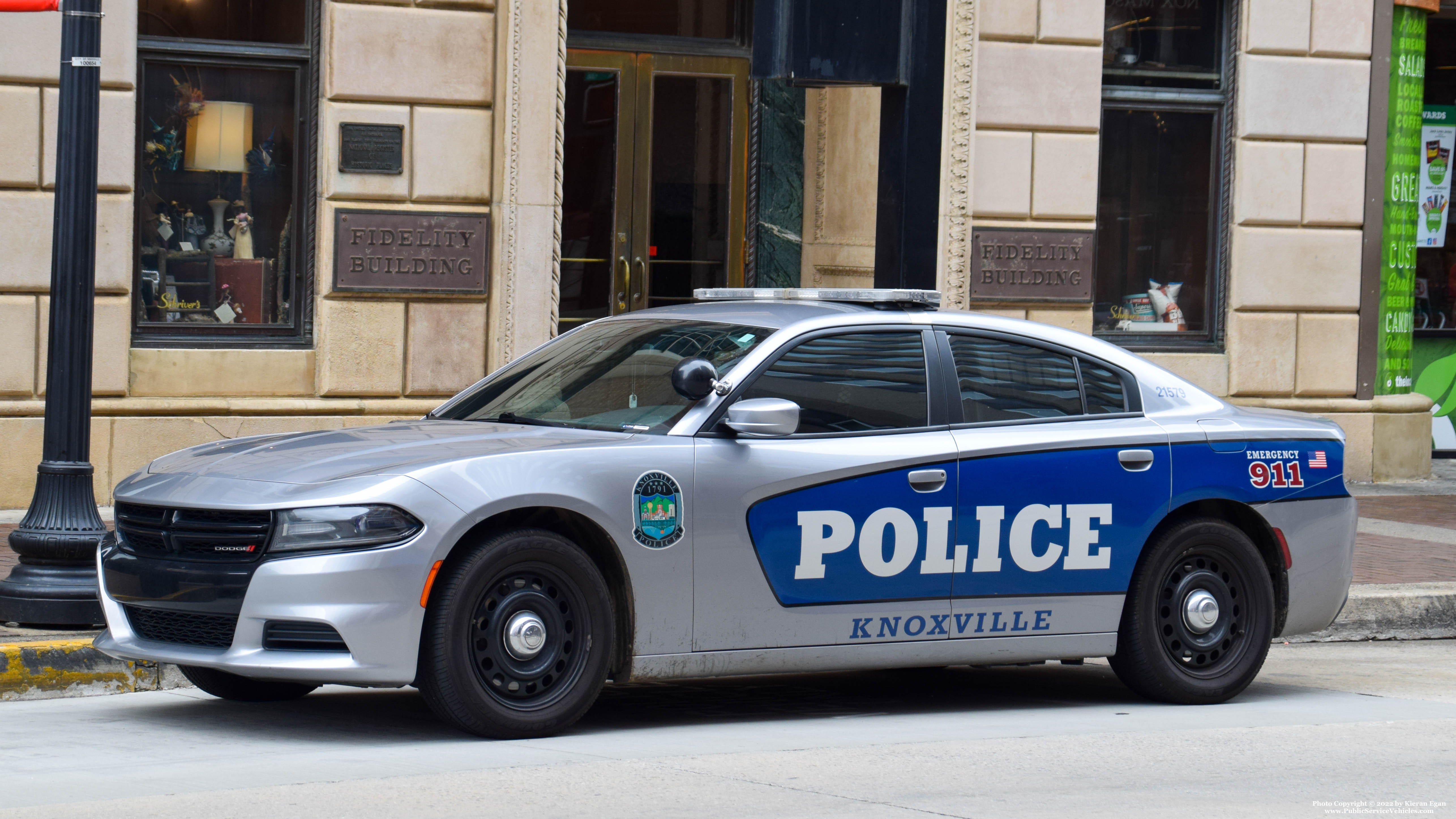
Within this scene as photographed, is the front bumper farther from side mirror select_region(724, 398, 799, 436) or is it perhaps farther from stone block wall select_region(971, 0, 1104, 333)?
stone block wall select_region(971, 0, 1104, 333)

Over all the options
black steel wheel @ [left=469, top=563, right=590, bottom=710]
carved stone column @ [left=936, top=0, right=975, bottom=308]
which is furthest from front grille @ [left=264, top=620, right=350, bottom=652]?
carved stone column @ [left=936, top=0, right=975, bottom=308]

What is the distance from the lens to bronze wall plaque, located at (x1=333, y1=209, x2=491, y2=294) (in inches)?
504

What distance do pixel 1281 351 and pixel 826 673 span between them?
8.24 meters

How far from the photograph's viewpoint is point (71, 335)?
7.86 meters

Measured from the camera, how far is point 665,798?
17.6 ft

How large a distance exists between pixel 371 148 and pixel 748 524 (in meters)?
7.18

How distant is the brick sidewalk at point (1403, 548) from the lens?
35.0ft

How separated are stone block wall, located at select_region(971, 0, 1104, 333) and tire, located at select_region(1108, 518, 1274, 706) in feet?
22.6

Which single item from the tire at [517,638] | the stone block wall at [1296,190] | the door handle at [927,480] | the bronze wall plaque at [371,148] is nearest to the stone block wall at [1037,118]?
the stone block wall at [1296,190]

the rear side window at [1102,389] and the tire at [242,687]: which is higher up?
the rear side window at [1102,389]

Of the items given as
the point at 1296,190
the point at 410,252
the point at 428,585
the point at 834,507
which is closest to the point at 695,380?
the point at 834,507

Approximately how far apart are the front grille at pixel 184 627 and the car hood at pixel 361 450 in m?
0.46

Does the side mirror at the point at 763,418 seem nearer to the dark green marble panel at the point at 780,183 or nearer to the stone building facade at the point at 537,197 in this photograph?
the stone building facade at the point at 537,197

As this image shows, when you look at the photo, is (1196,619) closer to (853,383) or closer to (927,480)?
(927,480)
